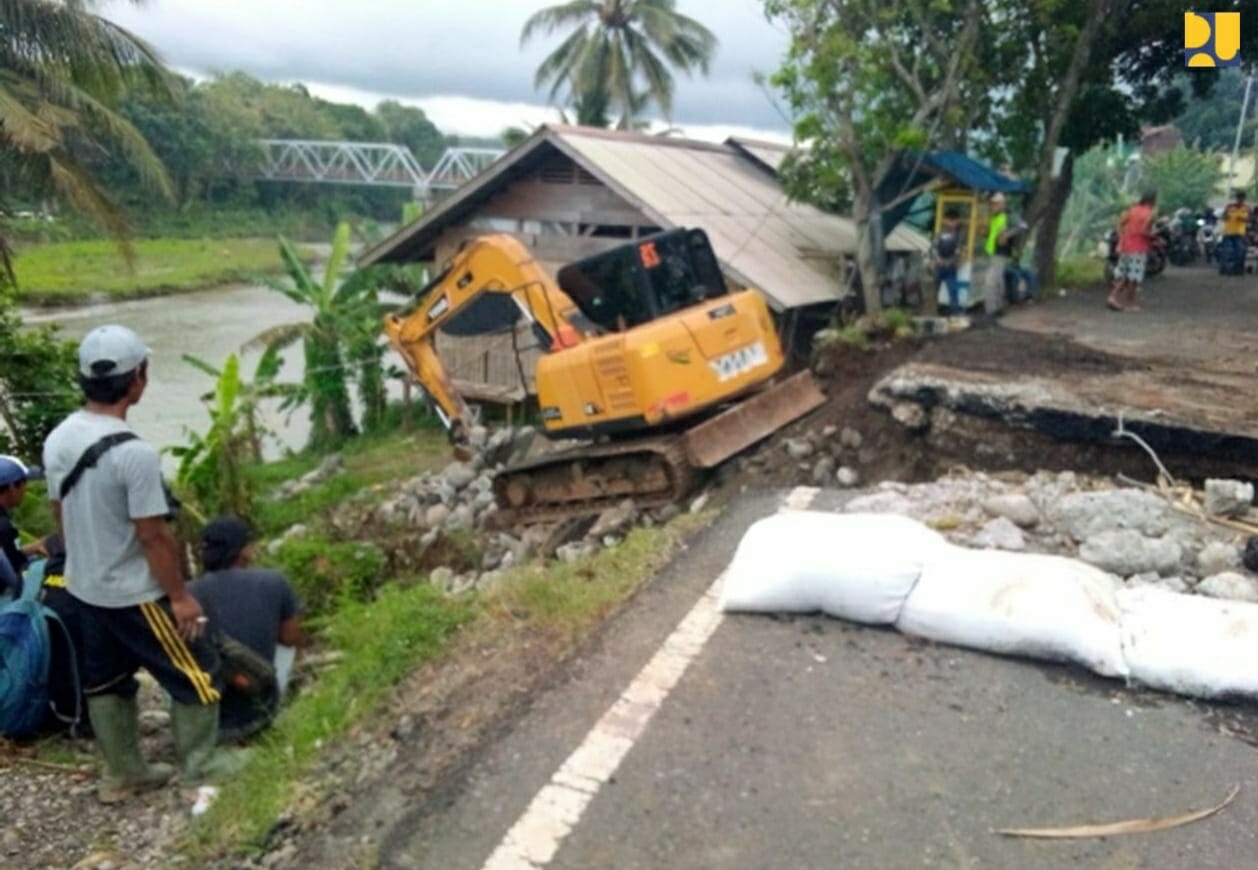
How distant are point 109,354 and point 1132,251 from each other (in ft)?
35.1

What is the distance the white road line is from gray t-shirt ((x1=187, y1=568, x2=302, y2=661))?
1.80 metres

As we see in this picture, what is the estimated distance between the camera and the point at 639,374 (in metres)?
7.28

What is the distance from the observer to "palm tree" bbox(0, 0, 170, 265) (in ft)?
33.3

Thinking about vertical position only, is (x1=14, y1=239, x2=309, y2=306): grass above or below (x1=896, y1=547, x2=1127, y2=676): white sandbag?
above

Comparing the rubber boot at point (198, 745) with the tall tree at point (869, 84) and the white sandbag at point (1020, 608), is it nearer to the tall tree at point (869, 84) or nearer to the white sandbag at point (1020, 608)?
the white sandbag at point (1020, 608)

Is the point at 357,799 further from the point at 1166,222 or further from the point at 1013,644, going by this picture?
the point at 1166,222

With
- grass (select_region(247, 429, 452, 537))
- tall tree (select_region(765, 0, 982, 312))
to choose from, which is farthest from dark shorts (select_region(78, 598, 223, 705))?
tall tree (select_region(765, 0, 982, 312))

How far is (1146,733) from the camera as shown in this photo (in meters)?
3.26

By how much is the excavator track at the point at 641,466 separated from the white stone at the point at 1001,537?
315 centimetres

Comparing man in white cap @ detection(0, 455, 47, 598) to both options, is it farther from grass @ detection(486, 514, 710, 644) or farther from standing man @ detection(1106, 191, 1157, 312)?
standing man @ detection(1106, 191, 1157, 312)

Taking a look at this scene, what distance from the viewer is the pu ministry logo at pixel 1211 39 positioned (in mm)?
13141

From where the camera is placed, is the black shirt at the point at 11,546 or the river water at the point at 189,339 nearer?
the black shirt at the point at 11,546

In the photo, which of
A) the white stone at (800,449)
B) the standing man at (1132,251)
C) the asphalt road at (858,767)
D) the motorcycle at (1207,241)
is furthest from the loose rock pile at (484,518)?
the motorcycle at (1207,241)

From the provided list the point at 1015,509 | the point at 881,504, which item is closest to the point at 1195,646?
the point at 1015,509
